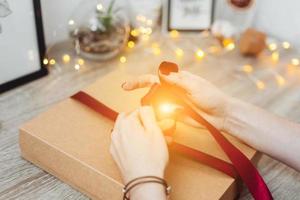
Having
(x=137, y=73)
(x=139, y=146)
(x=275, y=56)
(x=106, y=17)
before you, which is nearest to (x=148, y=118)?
(x=139, y=146)

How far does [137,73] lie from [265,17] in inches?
17.5

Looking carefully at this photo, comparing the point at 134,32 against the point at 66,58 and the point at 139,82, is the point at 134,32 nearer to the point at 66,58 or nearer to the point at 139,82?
the point at 66,58

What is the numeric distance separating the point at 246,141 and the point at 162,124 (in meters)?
0.14

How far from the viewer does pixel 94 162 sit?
29.3 inches

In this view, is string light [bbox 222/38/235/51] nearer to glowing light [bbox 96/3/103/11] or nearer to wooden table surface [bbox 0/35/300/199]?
wooden table surface [bbox 0/35/300/199]

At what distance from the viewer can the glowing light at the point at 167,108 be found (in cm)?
81

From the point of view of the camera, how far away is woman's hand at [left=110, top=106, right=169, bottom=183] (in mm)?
673

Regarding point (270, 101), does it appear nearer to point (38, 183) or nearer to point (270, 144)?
point (270, 144)

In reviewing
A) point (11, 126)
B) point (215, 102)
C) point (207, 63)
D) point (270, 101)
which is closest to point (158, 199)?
point (215, 102)

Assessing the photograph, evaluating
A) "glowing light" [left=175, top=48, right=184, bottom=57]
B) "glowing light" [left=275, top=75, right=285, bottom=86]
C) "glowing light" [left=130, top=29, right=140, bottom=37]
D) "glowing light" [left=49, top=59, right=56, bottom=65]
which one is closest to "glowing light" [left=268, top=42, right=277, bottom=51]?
"glowing light" [left=275, top=75, right=285, bottom=86]

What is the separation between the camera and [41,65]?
1.09 m

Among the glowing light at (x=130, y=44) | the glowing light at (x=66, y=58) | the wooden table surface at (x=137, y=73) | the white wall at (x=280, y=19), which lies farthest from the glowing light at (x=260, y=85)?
the glowing light at (x=66, y=58)

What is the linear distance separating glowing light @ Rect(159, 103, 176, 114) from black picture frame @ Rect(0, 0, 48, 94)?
0.39 metres

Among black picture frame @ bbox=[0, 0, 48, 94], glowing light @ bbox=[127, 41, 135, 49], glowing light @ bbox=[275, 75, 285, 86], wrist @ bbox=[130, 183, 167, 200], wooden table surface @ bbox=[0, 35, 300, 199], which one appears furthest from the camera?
glowing light @ bbox=[127, 41, 135, 49]
